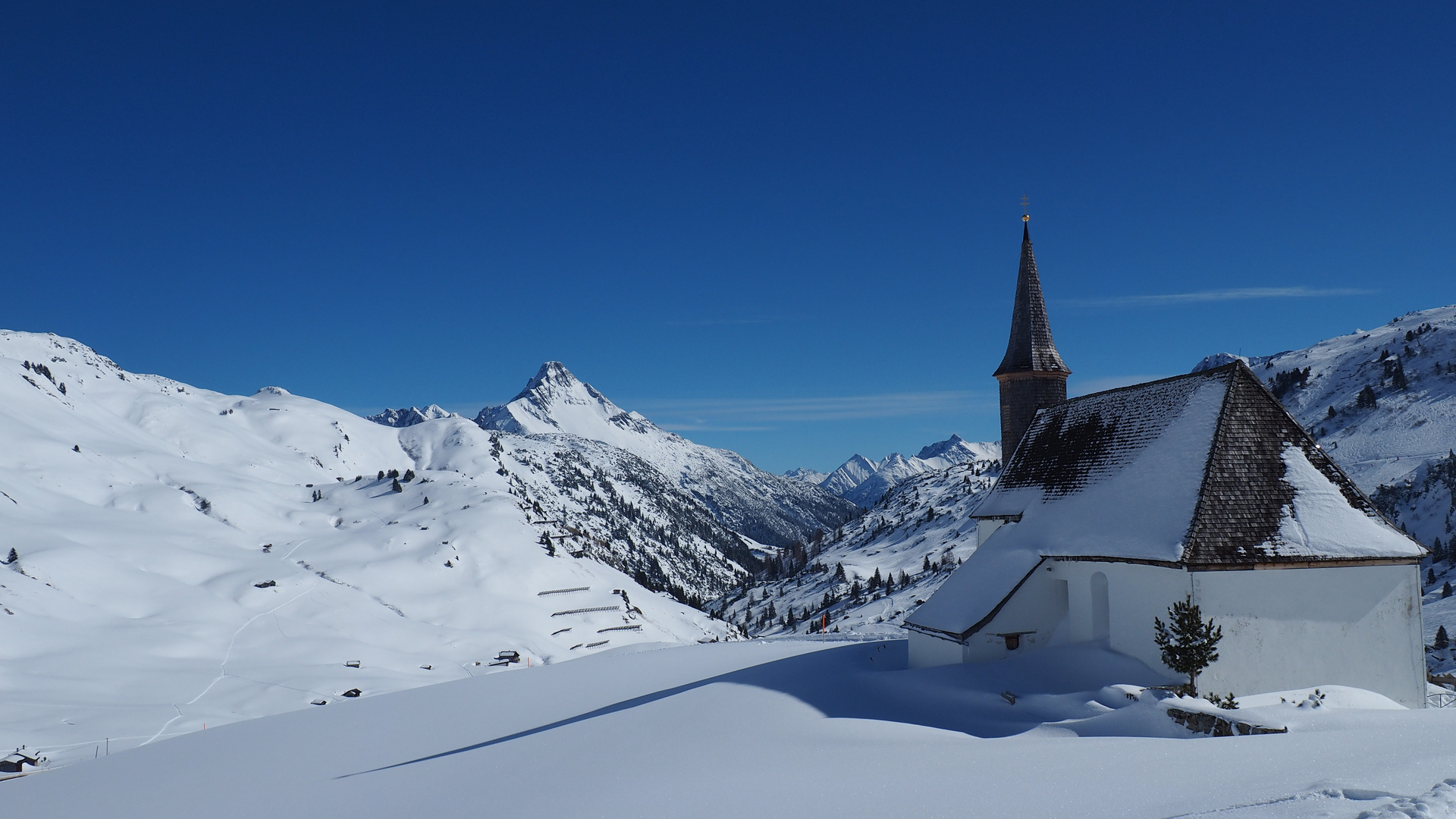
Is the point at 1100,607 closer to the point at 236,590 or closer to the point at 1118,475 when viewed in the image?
the point at 1118,475

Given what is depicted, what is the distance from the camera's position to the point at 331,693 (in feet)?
187

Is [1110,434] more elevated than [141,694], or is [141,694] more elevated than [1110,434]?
[1110,434]

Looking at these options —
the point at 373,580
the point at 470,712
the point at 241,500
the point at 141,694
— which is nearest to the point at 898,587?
the point at 373,580

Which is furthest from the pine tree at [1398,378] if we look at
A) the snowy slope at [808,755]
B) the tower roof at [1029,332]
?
the snowy slope at [808,755]

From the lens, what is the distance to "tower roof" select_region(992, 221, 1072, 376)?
38.6 meters

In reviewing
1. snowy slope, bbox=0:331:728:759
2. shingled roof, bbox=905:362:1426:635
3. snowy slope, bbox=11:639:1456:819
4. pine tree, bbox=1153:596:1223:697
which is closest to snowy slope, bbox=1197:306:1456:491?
snowy slope, bbox=0:331:728:759

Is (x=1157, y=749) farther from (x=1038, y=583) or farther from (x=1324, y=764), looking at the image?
(x=1038, y=583)

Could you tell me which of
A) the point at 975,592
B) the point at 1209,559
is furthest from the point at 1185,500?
the point at 975,592

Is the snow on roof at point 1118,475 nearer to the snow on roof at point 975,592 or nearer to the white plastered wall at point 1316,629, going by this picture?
the snow on roof at point 975,592

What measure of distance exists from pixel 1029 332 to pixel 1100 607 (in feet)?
61.0

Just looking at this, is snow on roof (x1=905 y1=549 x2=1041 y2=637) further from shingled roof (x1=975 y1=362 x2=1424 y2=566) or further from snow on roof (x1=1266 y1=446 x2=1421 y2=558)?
snow on roof (x1=1266 y1=446 x2=1421 y2=558)

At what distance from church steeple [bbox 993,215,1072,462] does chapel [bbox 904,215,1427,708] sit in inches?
357

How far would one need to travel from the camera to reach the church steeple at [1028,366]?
3850 cm

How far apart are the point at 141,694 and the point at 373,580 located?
45785 millimetres
